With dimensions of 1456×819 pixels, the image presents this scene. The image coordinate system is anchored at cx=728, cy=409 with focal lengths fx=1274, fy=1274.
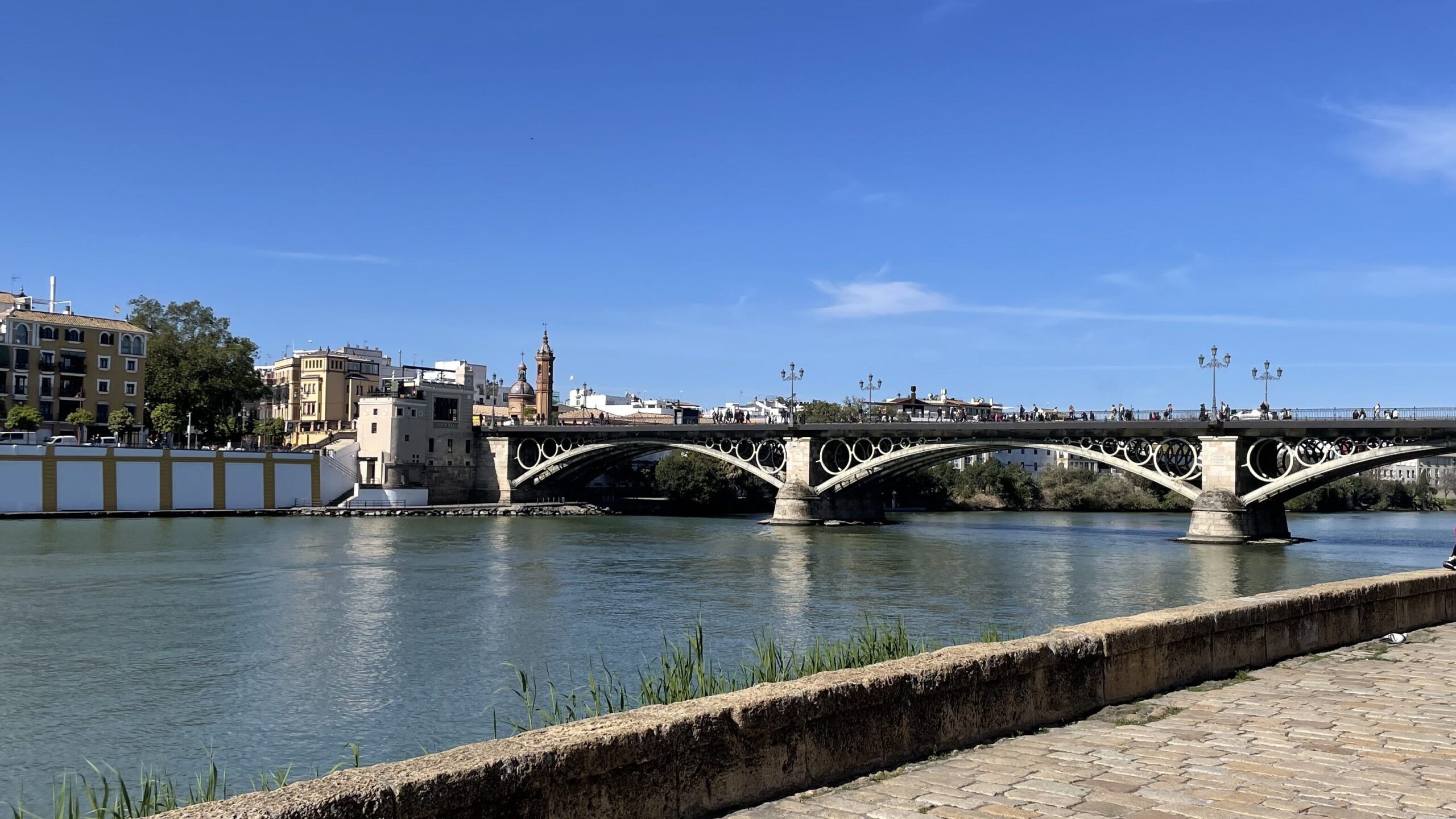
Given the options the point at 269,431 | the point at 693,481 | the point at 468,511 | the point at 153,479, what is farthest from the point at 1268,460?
the point at 269,431

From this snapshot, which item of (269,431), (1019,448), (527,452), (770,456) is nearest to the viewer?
(1019,448)

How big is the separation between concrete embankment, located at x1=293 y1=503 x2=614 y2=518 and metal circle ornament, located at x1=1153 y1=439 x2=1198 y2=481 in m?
37.0

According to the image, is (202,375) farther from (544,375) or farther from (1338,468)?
(1338,468)

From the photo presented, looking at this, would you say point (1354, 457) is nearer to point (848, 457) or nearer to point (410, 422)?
point (848, 457)

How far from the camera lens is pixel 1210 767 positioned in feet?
23.6

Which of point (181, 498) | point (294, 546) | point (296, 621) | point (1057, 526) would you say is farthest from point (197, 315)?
point (296, 621)

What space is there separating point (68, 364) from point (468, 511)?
2603 centimetres

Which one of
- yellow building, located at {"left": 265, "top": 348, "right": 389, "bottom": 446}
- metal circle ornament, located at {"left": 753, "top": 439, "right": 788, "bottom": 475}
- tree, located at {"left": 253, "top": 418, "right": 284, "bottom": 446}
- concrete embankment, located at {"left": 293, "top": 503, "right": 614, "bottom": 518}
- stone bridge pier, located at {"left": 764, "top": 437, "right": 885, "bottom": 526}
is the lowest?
concrete embankment, located at {"left": 293, "top": 503, "right": 614, "bottom": 518}

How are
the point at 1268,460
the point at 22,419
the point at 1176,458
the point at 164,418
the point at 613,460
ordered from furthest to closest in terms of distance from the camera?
1. the point at 613,460
2. the point at 164,418
3. the point at 22,419
4. the point at 1176,458
5. the point at 1268,460

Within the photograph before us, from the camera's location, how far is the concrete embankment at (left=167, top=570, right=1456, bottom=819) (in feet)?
17.4

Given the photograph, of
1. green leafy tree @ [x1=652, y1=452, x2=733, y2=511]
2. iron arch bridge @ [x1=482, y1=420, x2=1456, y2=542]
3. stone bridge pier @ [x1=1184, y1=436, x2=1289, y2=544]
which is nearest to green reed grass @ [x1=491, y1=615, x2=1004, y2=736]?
stone bridge pier @ [x1=1184, y1=436, x2=1289, y2=544]

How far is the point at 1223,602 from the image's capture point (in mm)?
10672

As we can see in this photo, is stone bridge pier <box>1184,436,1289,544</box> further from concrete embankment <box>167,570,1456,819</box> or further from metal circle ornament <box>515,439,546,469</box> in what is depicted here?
concrete embankment <box>167,570,1456,819</box>

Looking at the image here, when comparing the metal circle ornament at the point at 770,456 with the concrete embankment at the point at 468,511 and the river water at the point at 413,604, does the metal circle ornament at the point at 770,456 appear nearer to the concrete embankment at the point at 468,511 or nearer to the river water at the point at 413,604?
the river water at the point at 413,604
